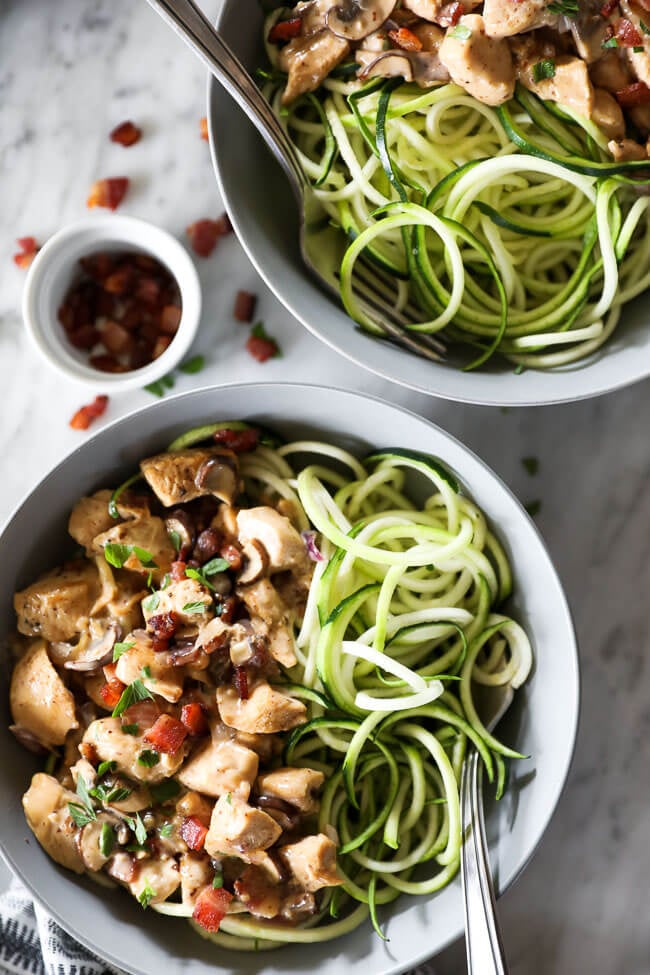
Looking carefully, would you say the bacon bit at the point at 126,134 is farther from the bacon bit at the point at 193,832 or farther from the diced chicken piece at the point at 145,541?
the bacon bit at the point at 193,832

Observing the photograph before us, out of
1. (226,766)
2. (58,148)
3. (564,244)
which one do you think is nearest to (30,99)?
(58,148)

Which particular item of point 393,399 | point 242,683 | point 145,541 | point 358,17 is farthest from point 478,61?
point 242,683

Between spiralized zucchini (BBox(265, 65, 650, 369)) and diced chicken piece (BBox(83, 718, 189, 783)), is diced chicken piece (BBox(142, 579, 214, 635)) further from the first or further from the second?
spiralized zucchini (BBox(265, 65, 650, 369))

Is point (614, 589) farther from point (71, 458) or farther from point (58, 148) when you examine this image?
point (58, 148)

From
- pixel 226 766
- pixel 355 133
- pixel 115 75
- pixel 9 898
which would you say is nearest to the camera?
pixel 226 766

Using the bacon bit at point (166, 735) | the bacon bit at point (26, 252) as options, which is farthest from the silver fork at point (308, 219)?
the bacon bit at point (166, 735)

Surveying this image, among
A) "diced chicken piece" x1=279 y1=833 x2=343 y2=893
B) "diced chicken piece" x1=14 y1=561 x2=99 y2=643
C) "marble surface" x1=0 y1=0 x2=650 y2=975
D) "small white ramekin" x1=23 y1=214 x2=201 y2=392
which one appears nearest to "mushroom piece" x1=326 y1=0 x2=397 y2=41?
"marble surface" x1=0 y1=0 x2=650 y2=975

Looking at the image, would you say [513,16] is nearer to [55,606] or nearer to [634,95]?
[634,95]
